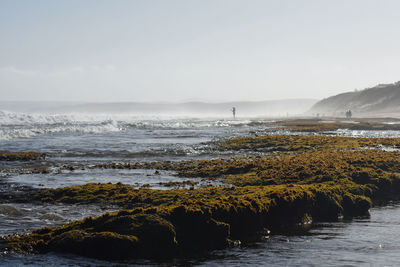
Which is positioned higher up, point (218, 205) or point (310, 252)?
point (218, 205)

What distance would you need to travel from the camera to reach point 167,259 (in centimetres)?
1077

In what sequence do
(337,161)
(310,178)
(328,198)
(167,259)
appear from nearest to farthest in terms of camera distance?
(167,259), (328,198), (310,178), (337,161)

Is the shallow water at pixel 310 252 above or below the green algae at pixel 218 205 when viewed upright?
below

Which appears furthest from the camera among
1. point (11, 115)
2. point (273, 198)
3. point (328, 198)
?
point (11, 115)

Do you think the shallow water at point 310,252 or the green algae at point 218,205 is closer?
the shallow water at point 310,252

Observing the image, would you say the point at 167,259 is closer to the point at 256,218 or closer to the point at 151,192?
A: the point at 256,218

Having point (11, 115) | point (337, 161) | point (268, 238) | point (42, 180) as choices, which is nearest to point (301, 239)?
point (268, 238)

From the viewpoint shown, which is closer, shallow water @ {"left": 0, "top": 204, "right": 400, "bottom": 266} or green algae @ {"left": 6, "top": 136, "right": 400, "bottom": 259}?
shallow water @ {"left": 0, "top": 204, "right": 400, "bottom": 266}

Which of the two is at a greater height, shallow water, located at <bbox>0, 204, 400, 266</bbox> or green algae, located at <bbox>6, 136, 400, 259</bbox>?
green algae, located at <bbox>6, 136, 400, 259</bbox>

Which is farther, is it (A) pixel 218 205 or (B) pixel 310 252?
(A) pixel 218 205

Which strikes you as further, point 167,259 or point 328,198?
point 328,198

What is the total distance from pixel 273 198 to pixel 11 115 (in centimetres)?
12842

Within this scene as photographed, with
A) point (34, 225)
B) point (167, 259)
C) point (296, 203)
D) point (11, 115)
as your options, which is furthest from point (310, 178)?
point (11, 115)

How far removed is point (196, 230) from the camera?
12.0 meters
